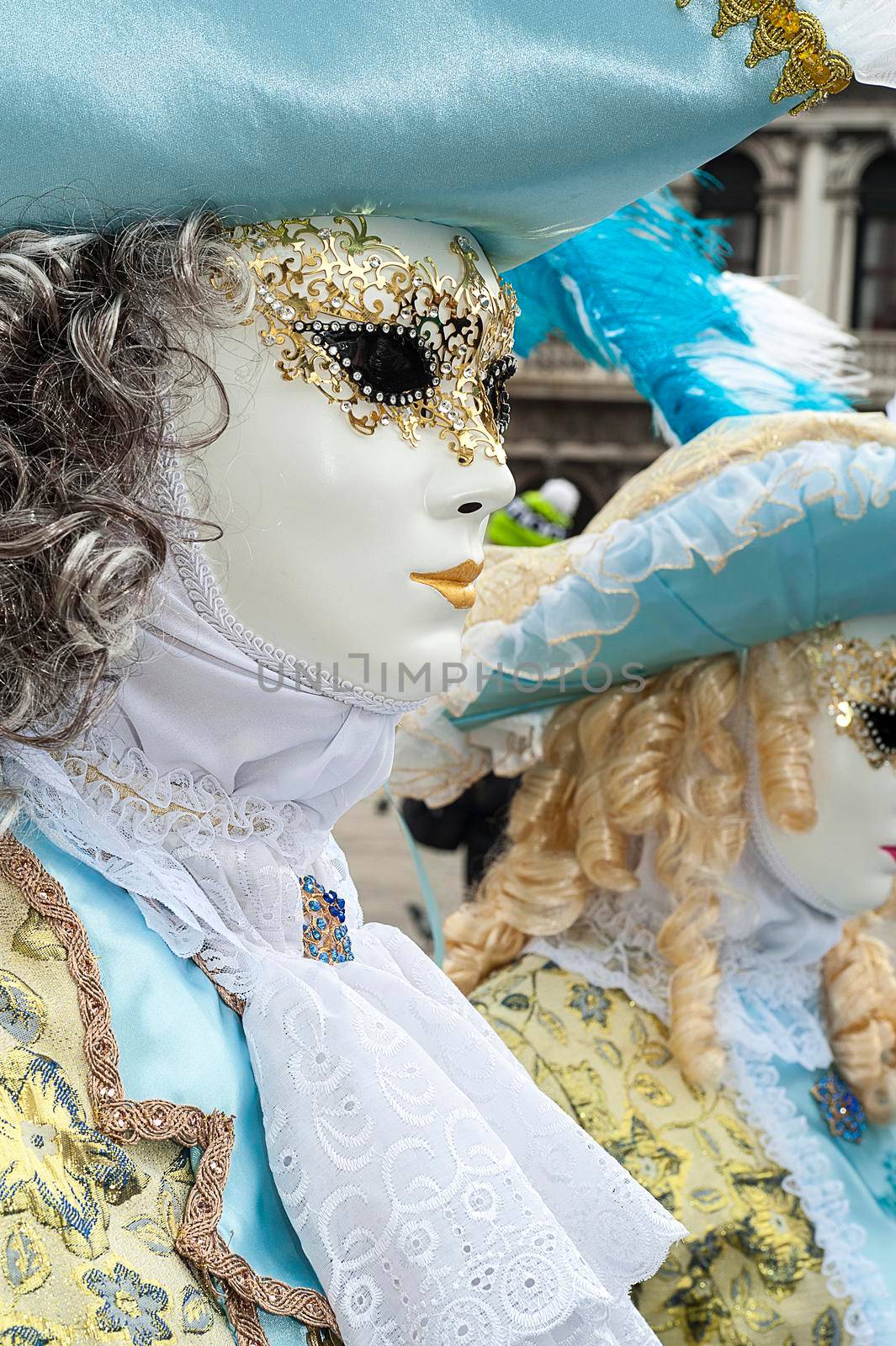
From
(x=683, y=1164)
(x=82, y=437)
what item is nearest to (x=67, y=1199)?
(x=82, y=437)

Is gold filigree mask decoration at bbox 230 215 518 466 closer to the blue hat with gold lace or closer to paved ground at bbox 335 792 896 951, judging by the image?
the blue hat with gold lace

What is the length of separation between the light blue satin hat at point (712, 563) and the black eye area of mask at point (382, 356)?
2.55ft

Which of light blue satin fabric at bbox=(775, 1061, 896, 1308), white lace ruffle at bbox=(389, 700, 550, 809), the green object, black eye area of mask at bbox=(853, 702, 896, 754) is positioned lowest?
the green object

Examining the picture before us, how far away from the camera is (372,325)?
3.55ft

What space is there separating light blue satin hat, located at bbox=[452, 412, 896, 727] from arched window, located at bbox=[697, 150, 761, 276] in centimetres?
1459

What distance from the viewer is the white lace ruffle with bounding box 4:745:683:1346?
3.18 ft

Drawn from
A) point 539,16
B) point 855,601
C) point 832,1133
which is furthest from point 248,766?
point 832,1133

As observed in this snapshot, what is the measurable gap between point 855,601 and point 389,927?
3.16 feet

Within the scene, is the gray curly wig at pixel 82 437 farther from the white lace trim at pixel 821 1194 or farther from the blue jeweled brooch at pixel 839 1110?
the blue jeweled brooch at pixel 839 1110

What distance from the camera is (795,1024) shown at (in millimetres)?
2102

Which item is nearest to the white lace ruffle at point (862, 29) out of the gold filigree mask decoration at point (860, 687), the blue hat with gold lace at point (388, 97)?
the blue hat with gold lace at point (388, 97)

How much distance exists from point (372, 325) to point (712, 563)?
0.84 m

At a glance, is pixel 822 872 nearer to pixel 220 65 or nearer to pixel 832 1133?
pixel 832 1133

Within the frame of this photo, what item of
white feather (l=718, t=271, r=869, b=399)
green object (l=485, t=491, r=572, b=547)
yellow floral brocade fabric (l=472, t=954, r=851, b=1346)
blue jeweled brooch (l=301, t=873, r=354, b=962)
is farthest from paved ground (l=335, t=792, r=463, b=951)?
blue jeweled brooch (l=301, t=873, r=354, b=962)
